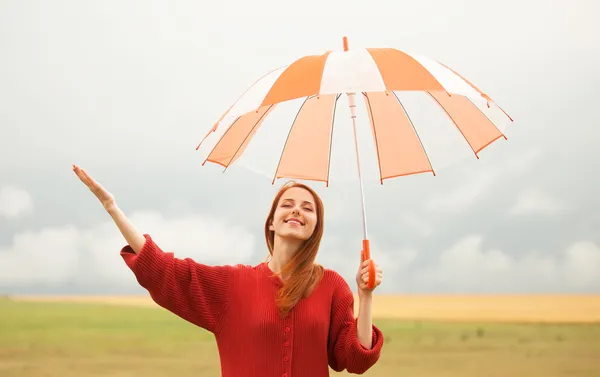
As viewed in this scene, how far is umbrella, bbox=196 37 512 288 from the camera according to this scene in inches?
75.2

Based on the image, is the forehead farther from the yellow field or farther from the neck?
the yellow field

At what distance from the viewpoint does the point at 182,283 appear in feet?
6.72

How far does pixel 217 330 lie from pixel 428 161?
2.74ft

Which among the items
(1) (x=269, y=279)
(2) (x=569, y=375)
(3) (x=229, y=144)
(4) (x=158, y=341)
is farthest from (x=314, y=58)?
(2) (x=569, y=375)

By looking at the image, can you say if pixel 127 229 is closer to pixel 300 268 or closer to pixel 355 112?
pixel 300 268

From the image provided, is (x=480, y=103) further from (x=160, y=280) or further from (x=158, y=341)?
(x=158, y=341)

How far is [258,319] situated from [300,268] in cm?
19

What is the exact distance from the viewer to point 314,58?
6.70 feet

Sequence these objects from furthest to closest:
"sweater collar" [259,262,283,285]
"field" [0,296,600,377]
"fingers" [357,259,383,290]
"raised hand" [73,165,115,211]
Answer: "field" [0,296,600,377], "sweater collar" [259,262,283,285], "fingers" [357,259,383,290], "raised hand" [73,165,115,211]

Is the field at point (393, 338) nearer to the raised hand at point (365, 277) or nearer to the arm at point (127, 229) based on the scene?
the raised hand at point (365, 277)

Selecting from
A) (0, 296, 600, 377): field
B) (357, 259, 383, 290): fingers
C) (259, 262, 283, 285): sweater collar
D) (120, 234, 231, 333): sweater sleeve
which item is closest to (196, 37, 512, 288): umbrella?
(357, 259, 383, 290): fingers

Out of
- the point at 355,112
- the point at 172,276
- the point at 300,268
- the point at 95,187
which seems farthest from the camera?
the point at 355,112

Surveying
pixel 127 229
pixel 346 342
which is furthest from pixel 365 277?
pixel 127 229

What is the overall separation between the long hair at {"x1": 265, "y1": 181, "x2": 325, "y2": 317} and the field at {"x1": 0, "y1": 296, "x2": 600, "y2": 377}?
8.52ft
